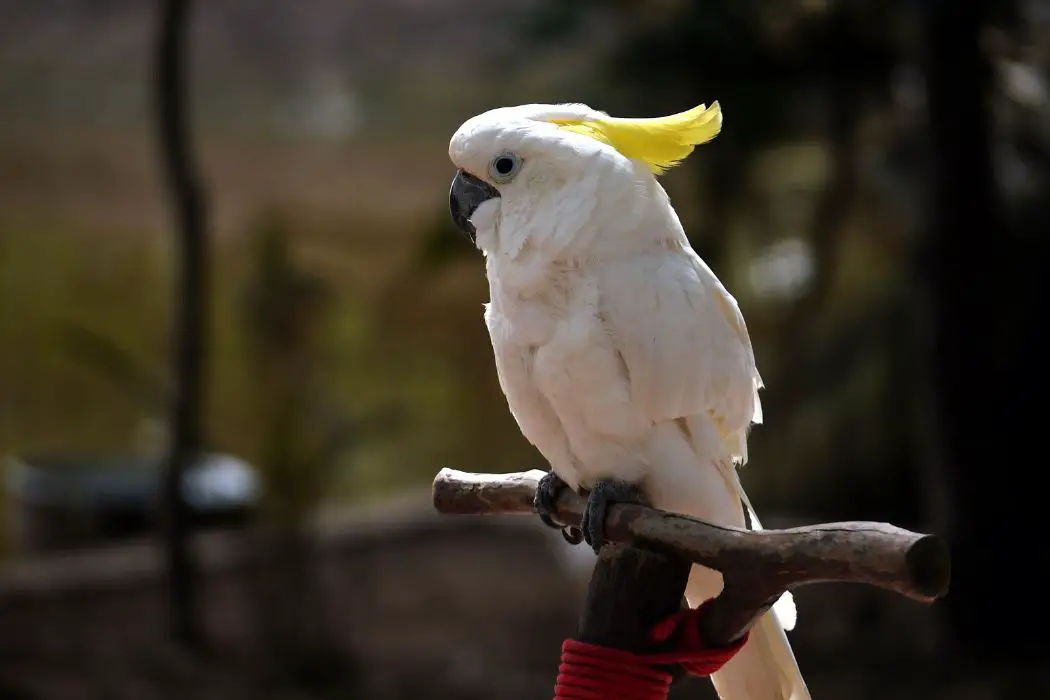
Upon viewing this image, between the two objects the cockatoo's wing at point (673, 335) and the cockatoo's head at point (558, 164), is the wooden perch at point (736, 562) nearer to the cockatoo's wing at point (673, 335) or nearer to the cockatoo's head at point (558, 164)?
the cockatoo's wing at point (673, 335)

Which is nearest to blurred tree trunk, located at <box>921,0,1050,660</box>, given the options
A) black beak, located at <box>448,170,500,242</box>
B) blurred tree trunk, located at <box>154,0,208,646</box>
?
blurred tree trunk, located at <box>154,0,208,646</box>

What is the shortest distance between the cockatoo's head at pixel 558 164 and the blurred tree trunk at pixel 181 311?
2383 mm

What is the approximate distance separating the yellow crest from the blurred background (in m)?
2.38

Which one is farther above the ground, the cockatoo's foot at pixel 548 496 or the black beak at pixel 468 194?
the black beak at pixel 468 194

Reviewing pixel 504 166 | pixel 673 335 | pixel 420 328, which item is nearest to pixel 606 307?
pixel 673 335

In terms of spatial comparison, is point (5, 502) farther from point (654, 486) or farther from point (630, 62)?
point (654, 486)

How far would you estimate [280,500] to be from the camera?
11.9 feet

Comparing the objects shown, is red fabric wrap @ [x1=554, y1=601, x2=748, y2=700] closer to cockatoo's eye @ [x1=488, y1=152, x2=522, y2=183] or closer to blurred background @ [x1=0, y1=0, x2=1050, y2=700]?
cockatoo's eye @ [x1=488, y1=152, x2=522, y2=183]

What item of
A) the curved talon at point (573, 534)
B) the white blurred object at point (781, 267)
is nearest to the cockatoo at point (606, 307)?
the curved talon at point (573, 534)

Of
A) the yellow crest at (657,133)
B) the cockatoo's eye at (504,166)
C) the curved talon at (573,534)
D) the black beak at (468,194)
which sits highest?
the yellow crest at (657,133)

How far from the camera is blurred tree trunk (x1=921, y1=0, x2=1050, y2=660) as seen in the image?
3.53m

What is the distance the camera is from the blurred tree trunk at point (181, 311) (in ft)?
11.7

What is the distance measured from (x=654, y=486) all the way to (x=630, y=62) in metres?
2.72

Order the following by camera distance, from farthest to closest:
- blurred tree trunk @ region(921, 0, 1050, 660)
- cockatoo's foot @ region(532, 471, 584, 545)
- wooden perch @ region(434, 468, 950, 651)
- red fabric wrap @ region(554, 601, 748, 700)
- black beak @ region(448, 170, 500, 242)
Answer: blurred tree trunk @ region(921, 0, 1050, 660), cockatoo's foot @ region(532, 471, 584, 545), black beak @ region(448, 170, 500, 242), red fabric wrap @ region(554, 601, 748, 700), wooden perch @ region(434, 468, 950, 651)
